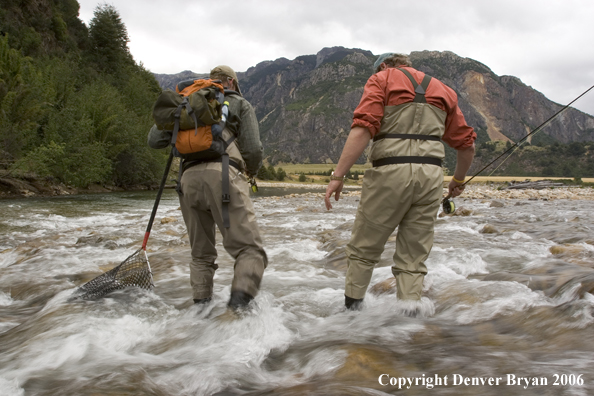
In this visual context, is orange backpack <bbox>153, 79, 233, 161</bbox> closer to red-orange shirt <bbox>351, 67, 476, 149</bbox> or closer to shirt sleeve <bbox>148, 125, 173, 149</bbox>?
shirt sleeve <bbox>148, 125, 173, 149</bbox>

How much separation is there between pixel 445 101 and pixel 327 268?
364 centimetres

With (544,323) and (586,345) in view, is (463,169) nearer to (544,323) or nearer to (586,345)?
(544,323)

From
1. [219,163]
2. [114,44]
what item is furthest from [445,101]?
[114,44]

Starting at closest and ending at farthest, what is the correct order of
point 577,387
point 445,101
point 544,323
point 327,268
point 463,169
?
point 577,387 < point 544,323 < point 445,101 < point 463,169 < point 327,268

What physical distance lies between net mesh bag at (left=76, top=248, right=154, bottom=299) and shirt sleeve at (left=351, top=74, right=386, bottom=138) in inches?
117

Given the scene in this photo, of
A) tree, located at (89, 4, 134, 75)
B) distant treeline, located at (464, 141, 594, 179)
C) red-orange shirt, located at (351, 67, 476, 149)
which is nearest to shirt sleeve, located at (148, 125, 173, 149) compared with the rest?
red-orange shirt, located at (351, 67, 476, 149)

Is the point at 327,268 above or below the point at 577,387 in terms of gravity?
below

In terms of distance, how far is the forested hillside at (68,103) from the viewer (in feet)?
94.5

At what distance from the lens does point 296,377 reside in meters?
2.49

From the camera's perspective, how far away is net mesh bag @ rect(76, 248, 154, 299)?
414 cm

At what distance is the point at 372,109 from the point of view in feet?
10.5

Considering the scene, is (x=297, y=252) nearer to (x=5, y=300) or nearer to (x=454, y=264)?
(x=454, y=264)

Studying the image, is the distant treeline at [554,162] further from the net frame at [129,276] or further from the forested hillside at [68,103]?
the net frame at [129,276]

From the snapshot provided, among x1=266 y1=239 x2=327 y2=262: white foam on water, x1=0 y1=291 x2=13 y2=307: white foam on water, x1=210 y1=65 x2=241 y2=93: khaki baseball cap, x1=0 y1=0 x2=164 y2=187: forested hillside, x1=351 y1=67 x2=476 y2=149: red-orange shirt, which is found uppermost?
x1=0 y1=0 x2=164 y2=187: forested hillside
